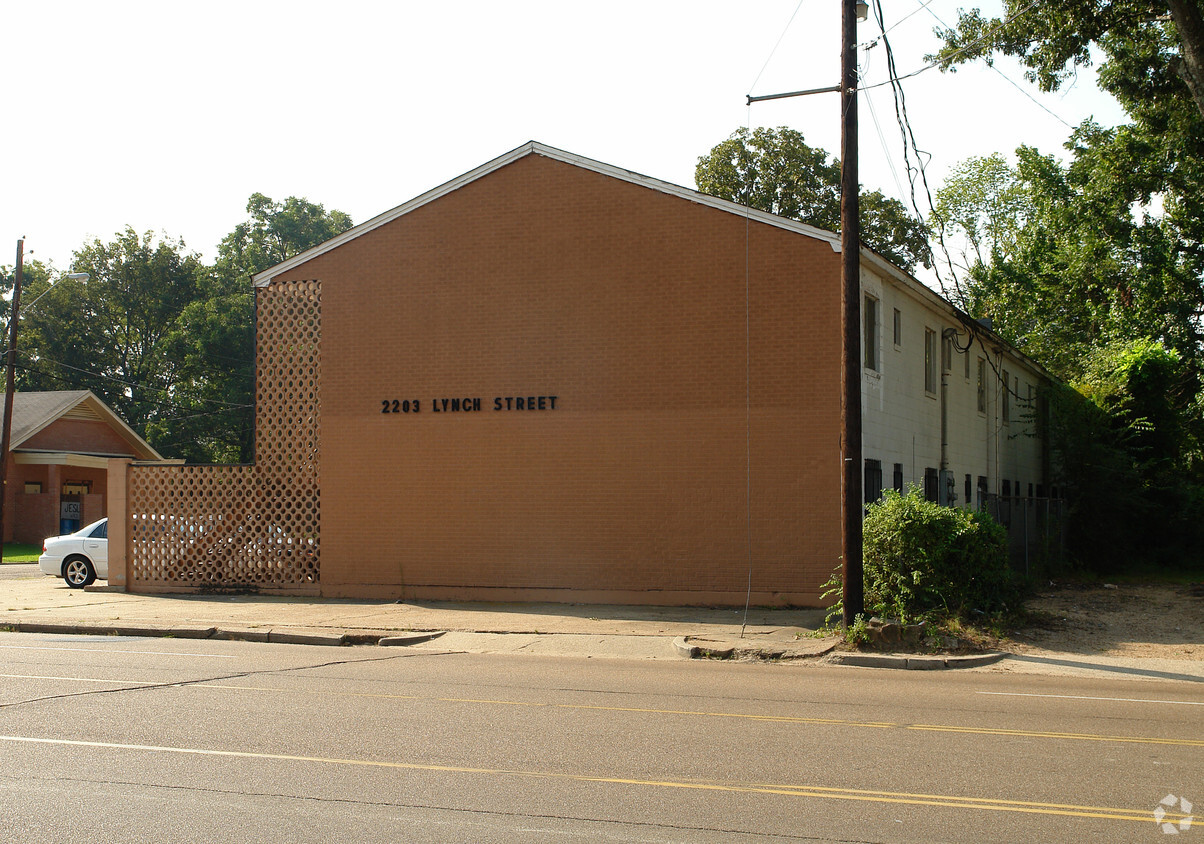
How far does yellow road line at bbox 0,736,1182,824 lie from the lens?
5.91 metres

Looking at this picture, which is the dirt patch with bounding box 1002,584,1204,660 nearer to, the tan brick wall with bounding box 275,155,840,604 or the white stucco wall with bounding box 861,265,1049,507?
the tan brick wall with bounding box 275,155,840,604

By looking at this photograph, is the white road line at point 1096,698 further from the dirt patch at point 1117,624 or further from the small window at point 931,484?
the small window at point 931,484

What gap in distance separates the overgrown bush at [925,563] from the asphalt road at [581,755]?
2.48 meters

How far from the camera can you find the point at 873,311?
1878 centimetres

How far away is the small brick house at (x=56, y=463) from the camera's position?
126 ft

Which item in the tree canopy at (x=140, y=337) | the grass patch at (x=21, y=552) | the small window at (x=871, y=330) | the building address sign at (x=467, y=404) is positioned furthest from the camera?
the tree canopy at (x=140, y=337)

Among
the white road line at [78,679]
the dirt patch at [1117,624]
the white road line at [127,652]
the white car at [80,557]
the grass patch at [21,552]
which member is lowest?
the grass patch at [21,552]

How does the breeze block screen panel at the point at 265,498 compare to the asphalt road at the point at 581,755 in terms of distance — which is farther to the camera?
the breeze block screen panel at the point at 265,498

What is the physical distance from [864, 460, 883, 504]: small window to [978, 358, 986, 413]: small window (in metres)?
9.89

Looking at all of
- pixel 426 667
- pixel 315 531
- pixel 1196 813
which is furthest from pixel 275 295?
pixel 1196 813

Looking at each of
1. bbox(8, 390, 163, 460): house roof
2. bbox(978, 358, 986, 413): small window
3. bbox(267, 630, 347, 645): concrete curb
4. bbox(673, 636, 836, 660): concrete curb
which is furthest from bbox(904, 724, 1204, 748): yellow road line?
bbox(8, 390, 163, 460): house roof

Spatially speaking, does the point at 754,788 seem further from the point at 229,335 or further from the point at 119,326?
the point at 119,326

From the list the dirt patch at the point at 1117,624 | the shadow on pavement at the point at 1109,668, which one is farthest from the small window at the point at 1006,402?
the shadow on pavement at the point at 1109,668
